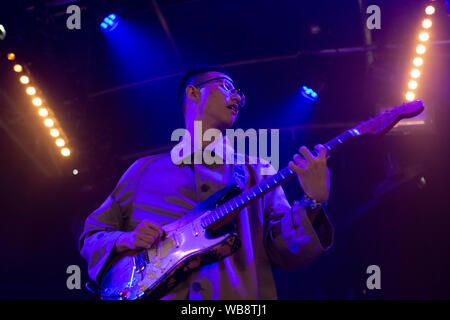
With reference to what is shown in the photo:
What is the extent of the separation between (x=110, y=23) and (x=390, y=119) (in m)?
3.38

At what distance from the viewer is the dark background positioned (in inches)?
205

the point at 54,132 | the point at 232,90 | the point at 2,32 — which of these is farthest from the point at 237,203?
the point at 2,32

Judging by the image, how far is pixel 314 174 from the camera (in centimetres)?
260

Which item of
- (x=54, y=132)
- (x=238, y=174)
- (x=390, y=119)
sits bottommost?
(x=238, y=174)

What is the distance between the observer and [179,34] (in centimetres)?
541

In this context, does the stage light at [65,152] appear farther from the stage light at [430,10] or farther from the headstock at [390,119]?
the stage light at [430,10]

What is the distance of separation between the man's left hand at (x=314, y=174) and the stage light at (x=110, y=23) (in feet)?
10.8

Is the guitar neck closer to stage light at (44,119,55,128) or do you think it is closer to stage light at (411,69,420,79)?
stage light at (411,69,420,79)

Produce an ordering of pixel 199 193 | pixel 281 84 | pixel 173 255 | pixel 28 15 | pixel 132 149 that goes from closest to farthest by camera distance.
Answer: pixel 173 255 → pixel 199 193 → pixel 28 15 → pixel 281 84 → pixel 132 149

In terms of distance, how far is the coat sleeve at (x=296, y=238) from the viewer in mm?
2510

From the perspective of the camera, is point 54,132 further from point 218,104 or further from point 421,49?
point 421,49

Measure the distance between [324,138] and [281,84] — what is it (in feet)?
2.98
